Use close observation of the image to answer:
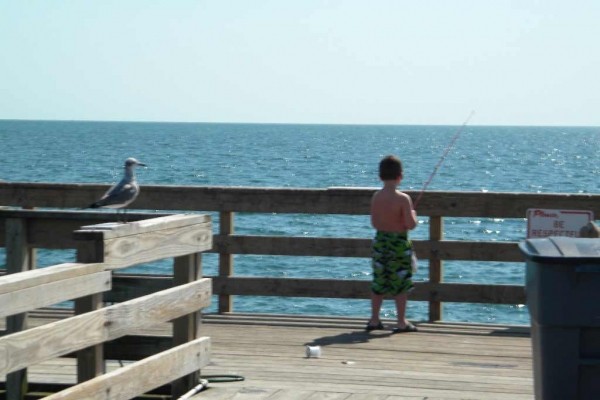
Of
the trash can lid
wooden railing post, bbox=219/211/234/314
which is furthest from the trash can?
wooden railing post, bbox=219/211/234/314

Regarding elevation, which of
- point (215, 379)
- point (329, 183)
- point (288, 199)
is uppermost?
point (329, 183)

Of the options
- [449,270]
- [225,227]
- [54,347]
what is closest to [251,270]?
[449,270]

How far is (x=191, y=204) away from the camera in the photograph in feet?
31.6

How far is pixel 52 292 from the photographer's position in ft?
16.8

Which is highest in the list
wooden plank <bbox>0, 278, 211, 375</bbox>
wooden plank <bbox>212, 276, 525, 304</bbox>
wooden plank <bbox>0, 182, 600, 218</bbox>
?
wooden plank <bbox>0, 182, 600, 218</bbox>

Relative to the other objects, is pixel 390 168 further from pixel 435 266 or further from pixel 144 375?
pixel 144 375

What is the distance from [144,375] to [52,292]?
3.57 feet

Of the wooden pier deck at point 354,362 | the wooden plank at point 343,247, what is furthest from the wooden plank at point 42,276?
the wooden plank at point 343,247

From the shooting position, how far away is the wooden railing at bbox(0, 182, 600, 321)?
9242mm

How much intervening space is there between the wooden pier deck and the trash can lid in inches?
59.2

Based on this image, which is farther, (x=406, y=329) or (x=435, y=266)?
(x=435, y=266)

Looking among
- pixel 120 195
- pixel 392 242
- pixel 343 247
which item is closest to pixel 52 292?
pixel 120 195

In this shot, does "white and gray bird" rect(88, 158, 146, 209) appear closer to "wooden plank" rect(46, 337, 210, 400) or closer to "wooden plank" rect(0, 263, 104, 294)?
"wooden plank" rect(46, 337, 210, 400)

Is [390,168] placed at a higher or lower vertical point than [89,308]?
higher
